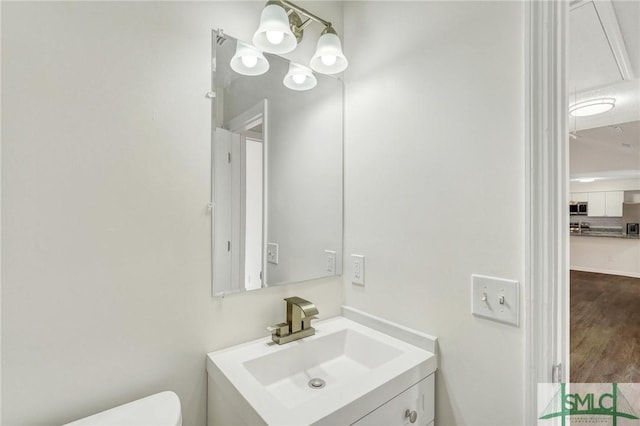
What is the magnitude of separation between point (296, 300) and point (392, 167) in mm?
637

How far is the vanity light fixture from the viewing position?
3.10ft

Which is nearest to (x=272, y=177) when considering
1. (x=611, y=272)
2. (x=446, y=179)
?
(x=446, y=179)

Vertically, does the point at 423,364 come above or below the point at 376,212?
below

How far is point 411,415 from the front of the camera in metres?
0.88

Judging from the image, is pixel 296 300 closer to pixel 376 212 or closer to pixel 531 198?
pixel 376 212

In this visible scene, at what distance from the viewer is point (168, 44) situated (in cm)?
89

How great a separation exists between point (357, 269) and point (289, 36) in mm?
953

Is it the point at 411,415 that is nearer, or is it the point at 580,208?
the point at 411,415

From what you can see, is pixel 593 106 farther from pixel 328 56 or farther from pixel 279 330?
pixel 279 330

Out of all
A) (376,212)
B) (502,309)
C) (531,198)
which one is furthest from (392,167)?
(502,309)

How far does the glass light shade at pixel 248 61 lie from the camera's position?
1026mm

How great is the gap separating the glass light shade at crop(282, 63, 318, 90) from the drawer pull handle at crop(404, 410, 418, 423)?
48.9 inches

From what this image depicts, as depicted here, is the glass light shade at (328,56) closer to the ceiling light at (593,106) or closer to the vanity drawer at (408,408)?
the vanity drawer at (408,408)

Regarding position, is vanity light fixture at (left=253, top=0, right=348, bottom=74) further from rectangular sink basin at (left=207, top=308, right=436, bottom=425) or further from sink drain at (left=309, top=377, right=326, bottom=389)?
sink drain at (left=309, top=377, right=326, bottom=389)
